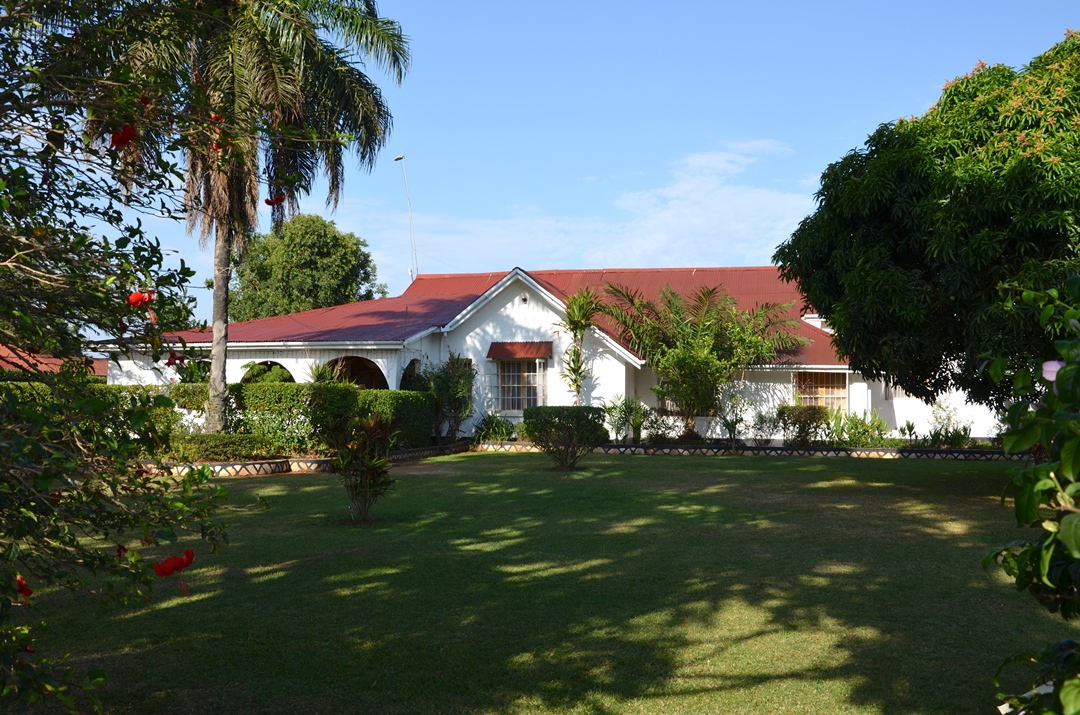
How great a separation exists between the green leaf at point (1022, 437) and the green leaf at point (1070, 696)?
48 centimetres

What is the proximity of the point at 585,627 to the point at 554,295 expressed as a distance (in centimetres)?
1973

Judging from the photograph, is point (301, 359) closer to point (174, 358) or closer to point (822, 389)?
point (822, 389)

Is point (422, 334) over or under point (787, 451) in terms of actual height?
over

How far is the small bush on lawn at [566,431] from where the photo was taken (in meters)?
20.0

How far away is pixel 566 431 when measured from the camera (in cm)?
2045

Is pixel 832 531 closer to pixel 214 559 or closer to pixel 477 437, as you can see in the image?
pixel 214 559

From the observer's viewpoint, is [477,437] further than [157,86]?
Yes

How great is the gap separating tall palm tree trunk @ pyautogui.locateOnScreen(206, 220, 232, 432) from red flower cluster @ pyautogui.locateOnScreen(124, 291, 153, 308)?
16466 mm

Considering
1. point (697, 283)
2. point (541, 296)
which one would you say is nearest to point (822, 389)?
point (697, 283)

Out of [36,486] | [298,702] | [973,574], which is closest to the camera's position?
[36,486]

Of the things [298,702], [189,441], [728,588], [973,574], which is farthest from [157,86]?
[189,441]

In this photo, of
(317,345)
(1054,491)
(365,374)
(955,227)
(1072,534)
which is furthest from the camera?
(365,374)

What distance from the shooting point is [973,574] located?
30.7 ft

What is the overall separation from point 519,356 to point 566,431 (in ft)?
21.0
